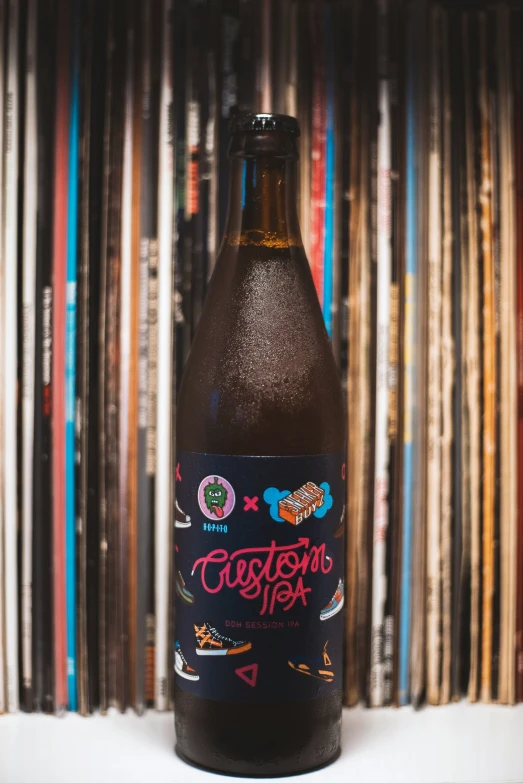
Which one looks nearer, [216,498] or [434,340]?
[216,498]

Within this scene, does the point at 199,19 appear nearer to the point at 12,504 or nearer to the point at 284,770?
the point at 12,504

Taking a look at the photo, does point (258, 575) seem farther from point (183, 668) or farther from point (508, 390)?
point (508, 390)

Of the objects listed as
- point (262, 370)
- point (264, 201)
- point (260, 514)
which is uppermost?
point (264, 201)

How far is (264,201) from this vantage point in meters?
0.72

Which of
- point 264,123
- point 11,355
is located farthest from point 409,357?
point 11,355

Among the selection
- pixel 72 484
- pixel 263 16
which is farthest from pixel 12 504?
pixel 263 16

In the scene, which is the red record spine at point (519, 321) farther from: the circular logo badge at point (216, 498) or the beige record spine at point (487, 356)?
the circular logo badge at point (216, 498)

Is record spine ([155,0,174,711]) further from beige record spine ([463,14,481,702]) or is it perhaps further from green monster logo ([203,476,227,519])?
beige record spine ([463,14,481,702])

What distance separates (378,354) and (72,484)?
32 centimetres

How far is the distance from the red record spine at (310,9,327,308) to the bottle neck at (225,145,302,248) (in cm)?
7

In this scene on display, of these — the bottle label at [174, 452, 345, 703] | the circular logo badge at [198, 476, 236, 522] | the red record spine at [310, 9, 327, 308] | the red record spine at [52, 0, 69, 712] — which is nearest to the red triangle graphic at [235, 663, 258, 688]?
the bottle label at [174, 452, 345, 703]

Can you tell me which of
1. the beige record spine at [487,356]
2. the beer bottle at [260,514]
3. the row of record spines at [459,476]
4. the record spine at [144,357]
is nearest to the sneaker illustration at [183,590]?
the beer bottle at [260,514]

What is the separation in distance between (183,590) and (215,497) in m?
0.09

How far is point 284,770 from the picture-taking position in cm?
65
